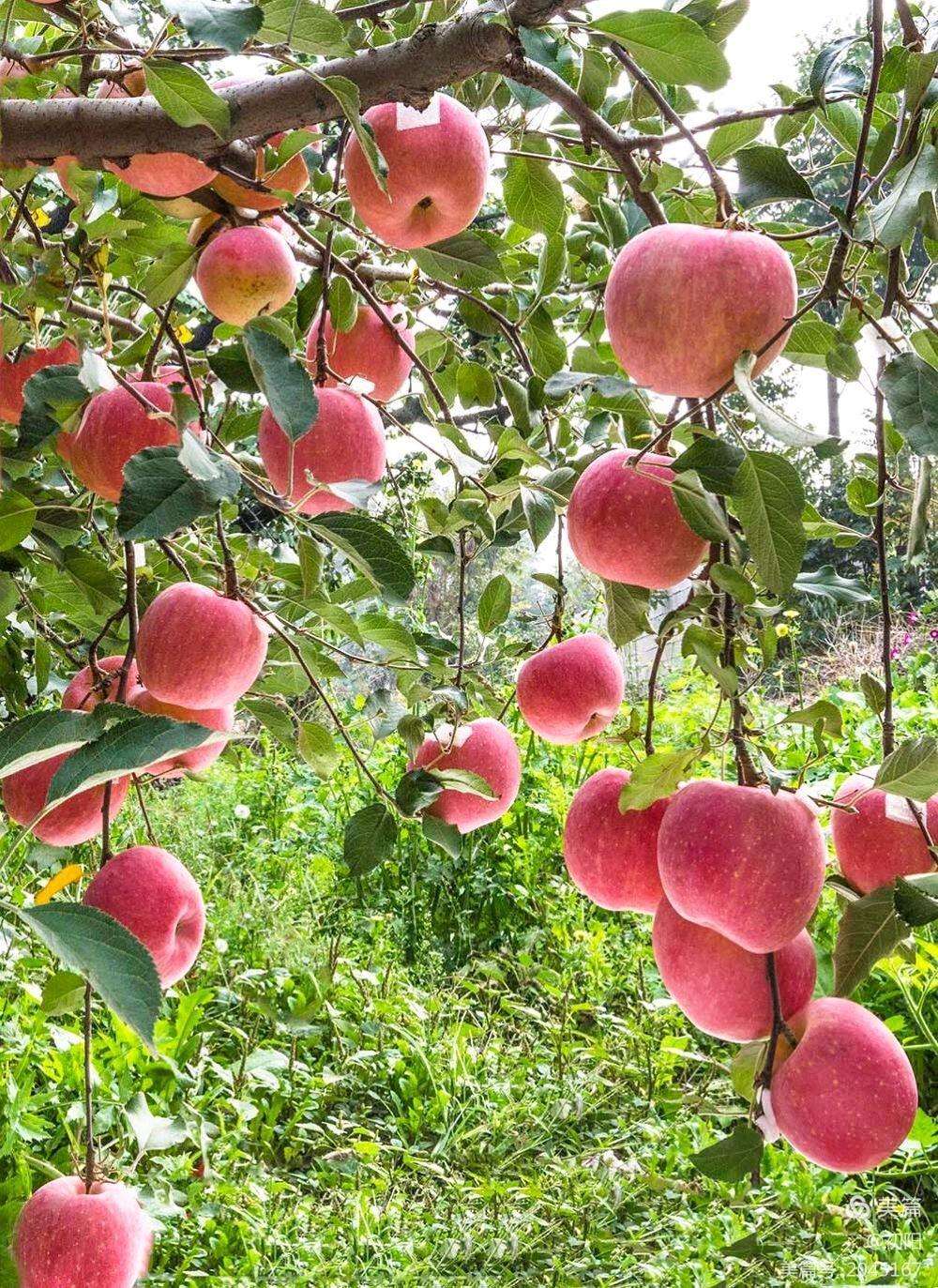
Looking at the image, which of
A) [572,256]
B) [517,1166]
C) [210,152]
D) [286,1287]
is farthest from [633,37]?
[517,1166]

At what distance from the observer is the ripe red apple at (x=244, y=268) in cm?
64

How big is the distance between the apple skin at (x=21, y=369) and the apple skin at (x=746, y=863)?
0.53 meters

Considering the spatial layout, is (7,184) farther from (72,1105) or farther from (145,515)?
(72,1105)

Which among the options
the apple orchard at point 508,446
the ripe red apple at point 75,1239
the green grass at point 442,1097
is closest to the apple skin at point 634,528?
the apple orchard at point 508,446

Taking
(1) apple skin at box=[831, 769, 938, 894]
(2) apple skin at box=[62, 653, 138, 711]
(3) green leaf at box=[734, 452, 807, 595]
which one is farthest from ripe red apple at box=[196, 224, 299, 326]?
(1) apple skin at box=[831, 769, 938, 894]

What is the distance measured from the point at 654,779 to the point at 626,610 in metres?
0.12

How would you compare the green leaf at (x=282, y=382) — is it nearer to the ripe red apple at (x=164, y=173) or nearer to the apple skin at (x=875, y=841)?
the ripe red apple at (x=164, y=173)

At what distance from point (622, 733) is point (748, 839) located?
0.15 metres

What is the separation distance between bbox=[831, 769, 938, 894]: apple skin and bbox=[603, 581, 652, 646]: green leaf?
15 cm

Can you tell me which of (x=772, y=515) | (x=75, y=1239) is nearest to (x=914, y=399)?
(x=772, y=515)

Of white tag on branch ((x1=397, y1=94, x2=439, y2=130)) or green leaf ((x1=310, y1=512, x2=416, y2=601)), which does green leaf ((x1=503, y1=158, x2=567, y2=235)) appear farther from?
green leaf ((x1=310, y1=512, x2=416, y2=601))

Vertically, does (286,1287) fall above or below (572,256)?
below

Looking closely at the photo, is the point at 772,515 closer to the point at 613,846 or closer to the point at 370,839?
the point at 613,846

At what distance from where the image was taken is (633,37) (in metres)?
0.50
